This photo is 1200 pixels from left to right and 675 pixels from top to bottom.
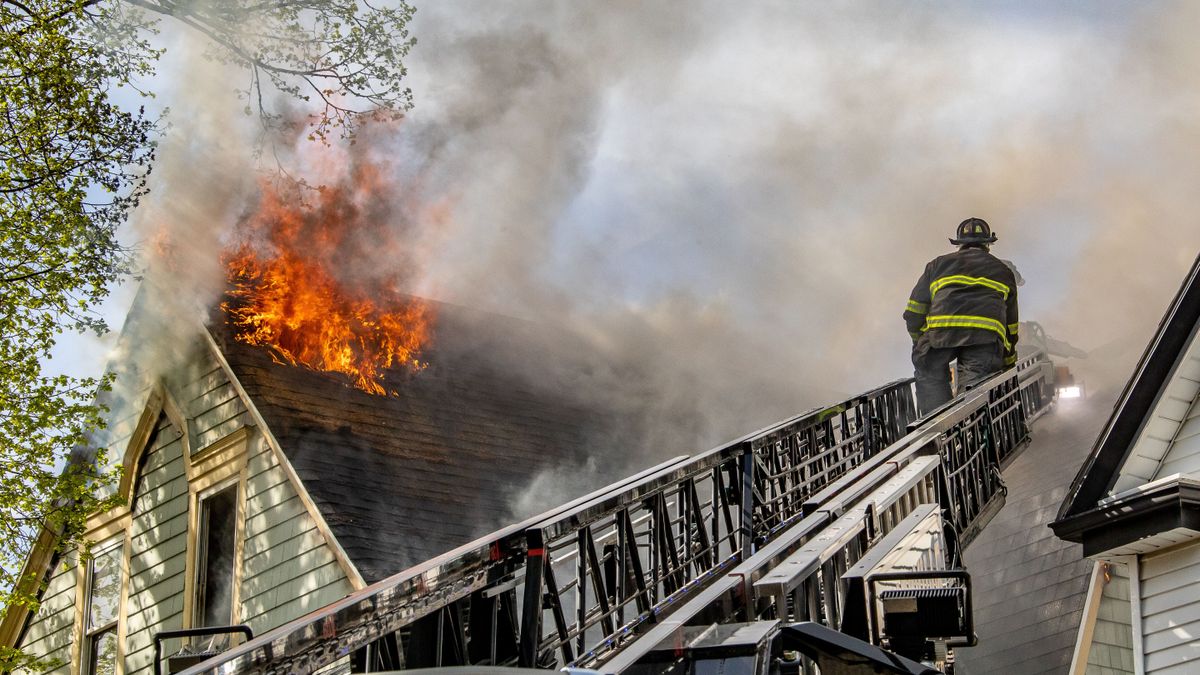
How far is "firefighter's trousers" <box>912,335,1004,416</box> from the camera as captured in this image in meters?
11.9

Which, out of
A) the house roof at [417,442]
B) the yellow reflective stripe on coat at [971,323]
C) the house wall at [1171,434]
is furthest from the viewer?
the yellow reflective stripe on coat at [971,323]

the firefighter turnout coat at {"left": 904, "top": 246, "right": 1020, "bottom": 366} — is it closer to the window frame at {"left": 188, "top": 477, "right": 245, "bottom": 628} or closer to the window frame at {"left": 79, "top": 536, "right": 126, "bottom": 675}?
the window frame at {"left": 188, "top": 477, "right": 245, "bottom": 628}

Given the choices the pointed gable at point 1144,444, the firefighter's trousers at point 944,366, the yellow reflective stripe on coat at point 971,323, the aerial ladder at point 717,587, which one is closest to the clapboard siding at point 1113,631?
the pointed gable at point 1144,444

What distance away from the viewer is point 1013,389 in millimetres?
12125

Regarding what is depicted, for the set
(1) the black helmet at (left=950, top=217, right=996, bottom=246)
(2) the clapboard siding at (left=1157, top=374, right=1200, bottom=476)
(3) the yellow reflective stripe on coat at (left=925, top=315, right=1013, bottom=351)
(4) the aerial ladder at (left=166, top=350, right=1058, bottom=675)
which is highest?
(1) the black helmet at (left=950, top=217, right=996, bottom=246)

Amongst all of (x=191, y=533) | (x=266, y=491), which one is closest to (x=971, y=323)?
(x=266, y=491)

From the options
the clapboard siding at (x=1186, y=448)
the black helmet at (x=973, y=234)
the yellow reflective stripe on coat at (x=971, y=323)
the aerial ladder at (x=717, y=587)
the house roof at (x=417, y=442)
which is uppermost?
the black helmet at (x=973, y=234)

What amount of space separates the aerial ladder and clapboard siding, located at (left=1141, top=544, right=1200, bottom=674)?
1216mm

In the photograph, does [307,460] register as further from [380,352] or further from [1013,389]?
[1013,389]

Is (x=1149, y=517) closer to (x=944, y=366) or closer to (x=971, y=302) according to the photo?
(x=971, y=302)

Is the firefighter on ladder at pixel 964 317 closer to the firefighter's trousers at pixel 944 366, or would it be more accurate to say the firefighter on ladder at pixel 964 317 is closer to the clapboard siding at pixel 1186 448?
the firefighter's trousers at pixel 944 366

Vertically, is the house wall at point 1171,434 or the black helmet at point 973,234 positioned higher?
the black helmet at point 973,234

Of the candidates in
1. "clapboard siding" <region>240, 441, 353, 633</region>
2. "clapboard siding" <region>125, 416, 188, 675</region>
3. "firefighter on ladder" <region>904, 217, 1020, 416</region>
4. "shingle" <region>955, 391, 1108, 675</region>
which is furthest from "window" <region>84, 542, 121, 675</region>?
"firefighter on ladder" <region>904, 217, 1020, 416</region>

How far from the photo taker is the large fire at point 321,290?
11930mm
